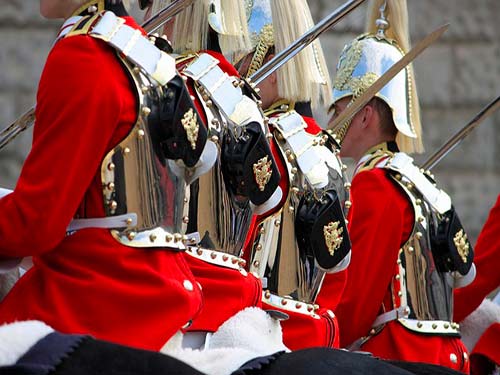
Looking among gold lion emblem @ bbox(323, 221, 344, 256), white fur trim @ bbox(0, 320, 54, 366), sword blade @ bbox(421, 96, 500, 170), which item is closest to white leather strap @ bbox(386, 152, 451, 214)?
gold lion emblem @ bbox(323, 221, 344, 256)

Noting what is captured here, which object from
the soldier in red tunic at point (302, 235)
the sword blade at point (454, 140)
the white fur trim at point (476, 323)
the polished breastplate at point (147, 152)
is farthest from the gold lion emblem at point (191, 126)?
the sword blade at point (454, 140)

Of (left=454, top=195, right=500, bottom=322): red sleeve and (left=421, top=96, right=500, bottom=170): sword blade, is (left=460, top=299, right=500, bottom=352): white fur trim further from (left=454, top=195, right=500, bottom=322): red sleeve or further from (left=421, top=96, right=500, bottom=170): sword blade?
(left=421, top=96, right=500, bottom=170): sword blade

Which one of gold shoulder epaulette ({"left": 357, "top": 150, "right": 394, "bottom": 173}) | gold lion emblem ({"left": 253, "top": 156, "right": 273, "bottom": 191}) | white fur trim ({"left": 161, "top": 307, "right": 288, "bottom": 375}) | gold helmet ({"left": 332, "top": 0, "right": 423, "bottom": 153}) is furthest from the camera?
gold helmet ({"left": 332, "top": 0, "right": 423, "bottom": 153})

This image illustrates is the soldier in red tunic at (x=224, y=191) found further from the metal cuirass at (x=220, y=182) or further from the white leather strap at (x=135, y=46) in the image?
the white leather strap at (x=135, y=46)

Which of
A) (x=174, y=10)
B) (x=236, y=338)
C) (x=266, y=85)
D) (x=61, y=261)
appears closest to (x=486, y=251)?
(x=266, y=85)

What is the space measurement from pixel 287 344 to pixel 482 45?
377cm

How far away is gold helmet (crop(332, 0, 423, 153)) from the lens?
467cm

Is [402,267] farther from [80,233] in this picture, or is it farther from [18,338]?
A: [18,338]

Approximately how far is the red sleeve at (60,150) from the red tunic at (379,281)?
1582 millimetres

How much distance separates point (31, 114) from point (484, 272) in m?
2.02

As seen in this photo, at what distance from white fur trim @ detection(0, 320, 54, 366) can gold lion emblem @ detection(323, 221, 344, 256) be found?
4.95 ft

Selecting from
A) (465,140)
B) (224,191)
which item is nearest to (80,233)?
(224,191)

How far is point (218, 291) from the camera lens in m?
3.07

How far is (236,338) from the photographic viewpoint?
2.86m
